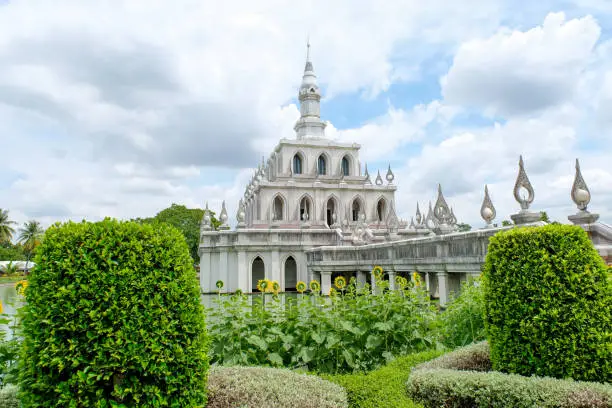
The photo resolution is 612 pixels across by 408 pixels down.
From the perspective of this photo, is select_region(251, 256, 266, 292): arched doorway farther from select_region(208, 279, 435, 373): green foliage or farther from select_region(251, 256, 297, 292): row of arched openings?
select_region(208, 279, 435, 373): green foliage

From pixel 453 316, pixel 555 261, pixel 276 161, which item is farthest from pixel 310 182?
pixel 555 261

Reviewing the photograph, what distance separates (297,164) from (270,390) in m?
41.6

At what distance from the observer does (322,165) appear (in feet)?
154

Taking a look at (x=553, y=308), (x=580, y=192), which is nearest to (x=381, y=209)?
(x=580, y=192)

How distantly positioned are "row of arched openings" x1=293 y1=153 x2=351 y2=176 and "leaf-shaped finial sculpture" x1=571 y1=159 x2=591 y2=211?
3712cm

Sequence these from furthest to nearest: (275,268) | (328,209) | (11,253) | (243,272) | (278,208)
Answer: (11,253), (328,209), (278,208), (275,268), (243,272)

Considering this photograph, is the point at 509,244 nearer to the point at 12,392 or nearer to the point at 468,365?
the point at 468,365

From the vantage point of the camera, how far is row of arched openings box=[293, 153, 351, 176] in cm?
4562

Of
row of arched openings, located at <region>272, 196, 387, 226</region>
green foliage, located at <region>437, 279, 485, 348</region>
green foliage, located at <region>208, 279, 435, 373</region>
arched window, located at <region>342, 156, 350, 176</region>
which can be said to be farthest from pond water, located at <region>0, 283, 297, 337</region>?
arched window, located at <region>342, 156, 350, 176</region>

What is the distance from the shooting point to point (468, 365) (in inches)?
234

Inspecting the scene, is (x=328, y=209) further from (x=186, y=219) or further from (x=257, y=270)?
(x=186, y=219)

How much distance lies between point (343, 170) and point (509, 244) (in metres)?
42.2

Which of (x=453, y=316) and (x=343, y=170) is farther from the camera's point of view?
(x=343, y=170)

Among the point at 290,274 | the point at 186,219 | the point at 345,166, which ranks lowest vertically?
the point at 290,274
